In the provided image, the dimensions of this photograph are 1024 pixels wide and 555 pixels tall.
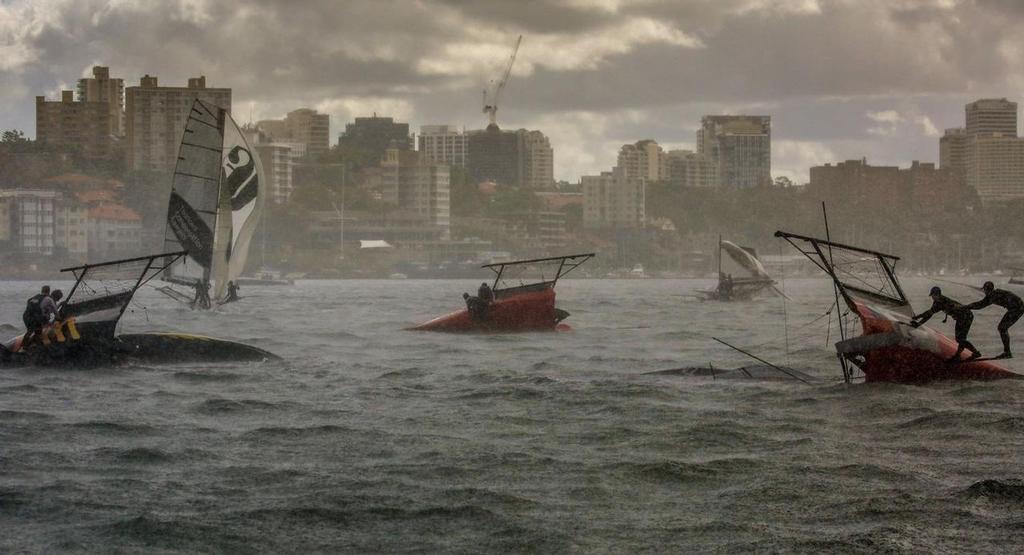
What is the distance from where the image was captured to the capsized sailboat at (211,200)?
173 ft

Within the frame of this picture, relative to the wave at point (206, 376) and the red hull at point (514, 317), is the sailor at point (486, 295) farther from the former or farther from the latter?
the wave at point (206, 376)

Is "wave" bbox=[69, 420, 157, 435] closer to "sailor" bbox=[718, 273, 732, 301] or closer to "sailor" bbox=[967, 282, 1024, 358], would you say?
"sailor" bbox=[967, 282, 1024, 358]

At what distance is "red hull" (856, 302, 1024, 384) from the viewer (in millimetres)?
25219

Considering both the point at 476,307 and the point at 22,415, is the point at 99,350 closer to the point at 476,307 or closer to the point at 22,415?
the point at 22,415

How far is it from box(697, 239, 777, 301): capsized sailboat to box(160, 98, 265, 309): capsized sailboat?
39.0 metres

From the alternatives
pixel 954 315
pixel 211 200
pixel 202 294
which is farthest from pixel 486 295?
pixel 954 315

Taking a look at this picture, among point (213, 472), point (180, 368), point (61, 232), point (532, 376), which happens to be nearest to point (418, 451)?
point (213, 472)

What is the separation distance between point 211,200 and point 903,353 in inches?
1300

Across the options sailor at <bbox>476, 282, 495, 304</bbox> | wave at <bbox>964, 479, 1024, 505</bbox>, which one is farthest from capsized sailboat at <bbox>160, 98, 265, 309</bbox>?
→ wave at <bbox>964, 479, 1024, 505</bbox>

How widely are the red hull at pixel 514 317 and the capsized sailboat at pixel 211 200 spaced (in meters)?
10.8

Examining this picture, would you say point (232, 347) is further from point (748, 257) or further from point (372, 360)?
point (748, 257)

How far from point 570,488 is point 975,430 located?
733 cm

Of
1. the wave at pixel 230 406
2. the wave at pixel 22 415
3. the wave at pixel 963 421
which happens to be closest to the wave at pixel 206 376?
the wave at pixel 230 406

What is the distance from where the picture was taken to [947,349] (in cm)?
2592
